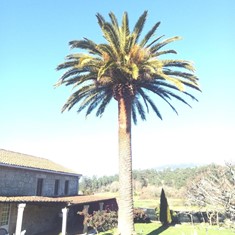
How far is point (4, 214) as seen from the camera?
756 inches

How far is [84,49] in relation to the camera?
18.5m

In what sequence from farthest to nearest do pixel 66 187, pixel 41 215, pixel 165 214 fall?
pixel 66 187
pixel 165 214
pixel 41 215

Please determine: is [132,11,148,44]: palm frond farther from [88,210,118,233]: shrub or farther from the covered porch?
[88,210,118,233]: shrub

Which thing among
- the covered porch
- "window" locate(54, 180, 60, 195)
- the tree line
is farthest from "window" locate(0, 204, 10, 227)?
the tree line

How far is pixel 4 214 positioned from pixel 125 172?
9.44 meters

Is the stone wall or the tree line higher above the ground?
the tree line

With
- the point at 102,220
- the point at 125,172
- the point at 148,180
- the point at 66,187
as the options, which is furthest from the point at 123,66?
the point at 148,180

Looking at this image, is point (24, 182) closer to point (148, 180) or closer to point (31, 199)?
point (31, 199)

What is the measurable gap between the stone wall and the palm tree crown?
6.98 m

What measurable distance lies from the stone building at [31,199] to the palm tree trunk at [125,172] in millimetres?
5668

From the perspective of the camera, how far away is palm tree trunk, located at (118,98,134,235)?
55.2 ft

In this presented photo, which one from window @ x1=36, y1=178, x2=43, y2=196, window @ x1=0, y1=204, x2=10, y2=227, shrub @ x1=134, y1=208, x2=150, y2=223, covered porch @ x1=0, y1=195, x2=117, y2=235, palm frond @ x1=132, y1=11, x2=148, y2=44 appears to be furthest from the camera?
shrub @ x1=134, y1=208, x2=150, y2=223

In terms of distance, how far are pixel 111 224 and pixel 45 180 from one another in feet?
24.5

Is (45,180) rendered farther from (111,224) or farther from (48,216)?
(111,224)
